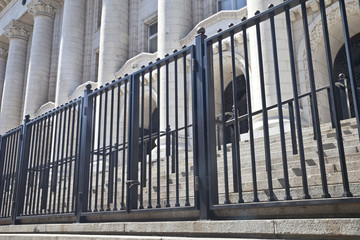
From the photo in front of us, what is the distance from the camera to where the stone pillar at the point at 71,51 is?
2061 centimetres

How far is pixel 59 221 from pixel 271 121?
615 cm

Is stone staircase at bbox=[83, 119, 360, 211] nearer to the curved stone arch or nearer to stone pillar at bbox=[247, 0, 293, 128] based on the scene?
stone pillar at bbox=[247, 0, 293, 128]

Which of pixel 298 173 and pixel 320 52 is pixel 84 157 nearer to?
pixel 298 173

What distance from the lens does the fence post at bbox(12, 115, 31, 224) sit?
588cm

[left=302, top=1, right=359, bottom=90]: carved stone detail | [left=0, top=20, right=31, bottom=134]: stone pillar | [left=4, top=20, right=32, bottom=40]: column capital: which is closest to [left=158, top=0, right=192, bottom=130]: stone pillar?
[left=302, top=1, right=359, bottom=90]: carved stone detail

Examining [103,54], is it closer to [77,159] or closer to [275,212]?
[77,159]

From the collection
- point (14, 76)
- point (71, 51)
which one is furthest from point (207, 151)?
point (14, 76)

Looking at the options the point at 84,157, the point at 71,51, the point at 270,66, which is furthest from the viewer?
the point at 71,51

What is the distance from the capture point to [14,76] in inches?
1058

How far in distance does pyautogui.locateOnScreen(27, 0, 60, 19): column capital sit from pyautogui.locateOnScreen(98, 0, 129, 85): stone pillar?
7813mm

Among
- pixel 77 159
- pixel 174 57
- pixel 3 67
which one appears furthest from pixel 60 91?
pixel 174 57

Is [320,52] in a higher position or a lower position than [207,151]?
higher

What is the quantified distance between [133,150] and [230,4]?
37.1ft

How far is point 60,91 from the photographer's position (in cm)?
2058
